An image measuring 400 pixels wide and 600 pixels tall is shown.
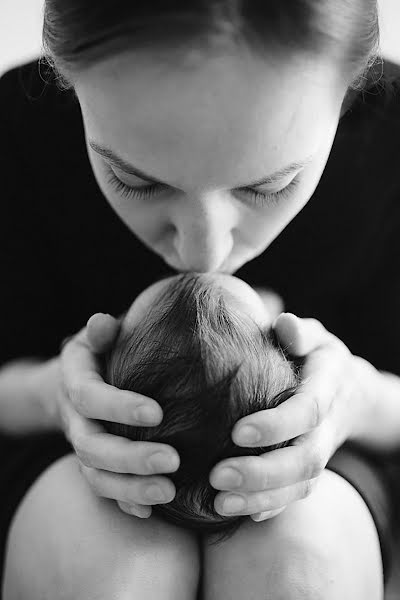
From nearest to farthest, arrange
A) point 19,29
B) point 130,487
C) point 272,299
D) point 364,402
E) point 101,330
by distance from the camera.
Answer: point 130,487 < point 101,330 < point 364,402 < point 272,299 < point 19,29

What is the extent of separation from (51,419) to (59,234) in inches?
10.1

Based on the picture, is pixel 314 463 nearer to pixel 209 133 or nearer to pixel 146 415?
pixel 146 415

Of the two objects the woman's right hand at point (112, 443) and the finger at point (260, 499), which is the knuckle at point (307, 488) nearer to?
the finger at point (260, 499)

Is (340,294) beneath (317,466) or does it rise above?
above

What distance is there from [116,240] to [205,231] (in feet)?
1.12

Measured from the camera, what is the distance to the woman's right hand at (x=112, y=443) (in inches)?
22.5

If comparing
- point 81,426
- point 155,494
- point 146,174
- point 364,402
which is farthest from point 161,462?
point 364,402

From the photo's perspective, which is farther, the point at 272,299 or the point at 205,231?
the point at 272,299

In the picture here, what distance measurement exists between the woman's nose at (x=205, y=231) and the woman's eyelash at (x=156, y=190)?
0.9 inches

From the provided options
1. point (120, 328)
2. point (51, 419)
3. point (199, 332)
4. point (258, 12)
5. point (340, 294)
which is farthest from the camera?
point (340, 294)

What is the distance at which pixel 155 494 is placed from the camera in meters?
0.58

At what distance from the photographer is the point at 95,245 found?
96 centimetres

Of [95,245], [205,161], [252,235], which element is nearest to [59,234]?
[95,245]

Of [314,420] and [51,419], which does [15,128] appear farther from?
[314,420]
